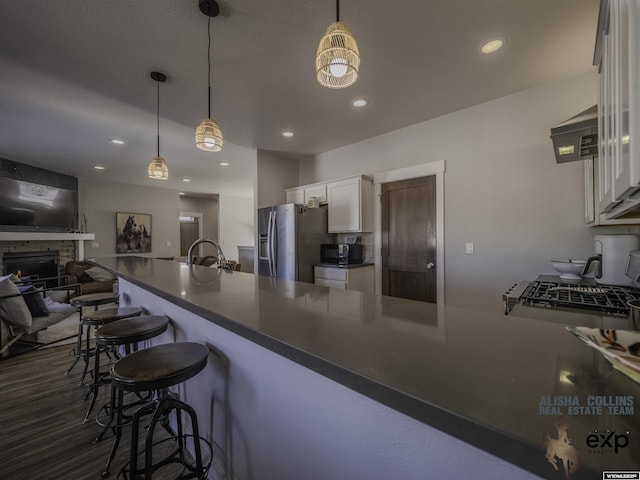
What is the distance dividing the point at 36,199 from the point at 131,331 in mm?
6131

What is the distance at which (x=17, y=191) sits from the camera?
16.9 feet

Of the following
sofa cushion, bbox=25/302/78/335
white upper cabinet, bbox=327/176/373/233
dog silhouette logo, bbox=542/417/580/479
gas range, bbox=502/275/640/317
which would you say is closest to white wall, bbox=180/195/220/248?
sofa cushion, bbox=25/302/78/335

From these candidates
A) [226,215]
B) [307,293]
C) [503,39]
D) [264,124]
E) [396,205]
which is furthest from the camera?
[226,215]

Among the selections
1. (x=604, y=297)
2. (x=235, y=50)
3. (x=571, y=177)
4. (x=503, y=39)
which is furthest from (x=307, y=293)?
(x=571, y=177)

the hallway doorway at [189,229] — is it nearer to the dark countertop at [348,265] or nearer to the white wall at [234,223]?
the white wall at [234,223]

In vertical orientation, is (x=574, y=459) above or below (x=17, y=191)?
below

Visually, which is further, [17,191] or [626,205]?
[17,191]

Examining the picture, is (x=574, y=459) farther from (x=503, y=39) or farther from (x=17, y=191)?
(x=17, y=191)

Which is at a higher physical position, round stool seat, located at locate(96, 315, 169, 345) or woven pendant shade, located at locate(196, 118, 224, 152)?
woven pendant shade, located at locate(196, 118, 224, 152)

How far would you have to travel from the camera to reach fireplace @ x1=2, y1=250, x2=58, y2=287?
5.22 m

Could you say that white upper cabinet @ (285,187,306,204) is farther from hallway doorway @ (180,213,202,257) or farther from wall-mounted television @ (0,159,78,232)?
hallway doorway @ (180,213,202,257)

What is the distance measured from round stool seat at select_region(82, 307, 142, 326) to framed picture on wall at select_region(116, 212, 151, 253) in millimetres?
5841

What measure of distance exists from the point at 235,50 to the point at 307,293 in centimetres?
187

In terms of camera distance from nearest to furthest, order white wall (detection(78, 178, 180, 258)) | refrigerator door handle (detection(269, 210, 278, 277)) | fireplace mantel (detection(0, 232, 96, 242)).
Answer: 1. refrigerator door handle (detection(269, 210, 278, 277))
2. fireplace mantel (detection(0, 232, 96, 242))
3. white wall (detection(78, 178, 180, 258))
